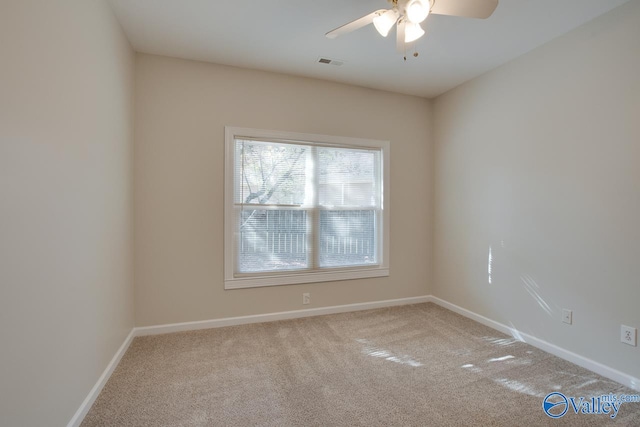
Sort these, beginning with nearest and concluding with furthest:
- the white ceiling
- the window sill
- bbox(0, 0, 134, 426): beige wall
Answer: bbox(0, 0, 134, 426): beige wall
the white ceiling
the window sill

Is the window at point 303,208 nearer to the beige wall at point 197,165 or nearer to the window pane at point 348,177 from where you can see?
the window pane at point 348,177

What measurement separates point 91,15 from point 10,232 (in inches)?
60.4

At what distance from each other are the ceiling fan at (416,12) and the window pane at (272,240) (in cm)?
193

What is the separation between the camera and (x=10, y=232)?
3.76 ft

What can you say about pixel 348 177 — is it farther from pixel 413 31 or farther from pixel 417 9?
pixel 417 9

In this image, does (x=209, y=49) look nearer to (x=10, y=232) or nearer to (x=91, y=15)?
(x=91, y=15)

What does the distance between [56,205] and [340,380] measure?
2053 millimetres

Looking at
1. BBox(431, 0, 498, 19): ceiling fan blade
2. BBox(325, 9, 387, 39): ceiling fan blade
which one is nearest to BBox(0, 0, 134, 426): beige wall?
BBox(325, 9, 387, 39): ceiling fan blade

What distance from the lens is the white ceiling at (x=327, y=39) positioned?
2176mm

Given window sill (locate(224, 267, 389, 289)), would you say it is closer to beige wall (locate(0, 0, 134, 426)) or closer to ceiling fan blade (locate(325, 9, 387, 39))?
beige wall (locate(0, 0, 134, 426))

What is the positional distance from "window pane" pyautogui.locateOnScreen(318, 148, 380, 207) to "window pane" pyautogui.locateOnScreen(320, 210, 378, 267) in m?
0.15

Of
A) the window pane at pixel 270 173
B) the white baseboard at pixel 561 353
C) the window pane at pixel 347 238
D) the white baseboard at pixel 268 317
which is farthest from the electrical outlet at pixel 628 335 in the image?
the window pane at pixel 270 173

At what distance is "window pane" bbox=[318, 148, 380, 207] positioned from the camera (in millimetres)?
3510

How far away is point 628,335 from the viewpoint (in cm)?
208
